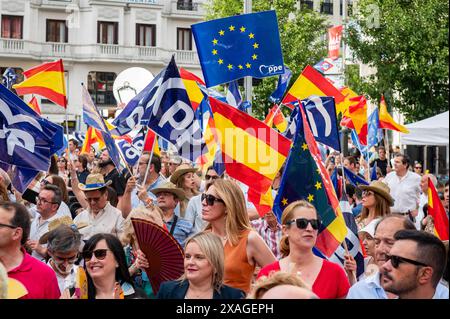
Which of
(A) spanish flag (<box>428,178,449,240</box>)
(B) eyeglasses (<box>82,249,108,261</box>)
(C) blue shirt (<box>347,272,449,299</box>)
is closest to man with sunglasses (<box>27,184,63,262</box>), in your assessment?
(B) eyeglasses (<box>82,249,108,261</box>)

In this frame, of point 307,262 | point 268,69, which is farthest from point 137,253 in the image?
point 268,69

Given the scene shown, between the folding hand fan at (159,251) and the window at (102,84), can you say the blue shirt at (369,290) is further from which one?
the window at (102,84)

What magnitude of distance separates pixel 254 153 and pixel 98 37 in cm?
4349

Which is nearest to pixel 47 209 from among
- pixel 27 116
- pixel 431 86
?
pixel 27 116

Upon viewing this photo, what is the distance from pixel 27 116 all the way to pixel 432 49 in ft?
38.3

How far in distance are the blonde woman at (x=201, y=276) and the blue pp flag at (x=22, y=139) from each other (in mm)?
3969

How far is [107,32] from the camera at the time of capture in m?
50.5

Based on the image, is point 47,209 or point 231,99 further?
point 231,99

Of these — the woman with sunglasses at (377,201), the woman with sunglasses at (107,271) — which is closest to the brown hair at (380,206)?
the woman with sunglasses at (377,201)

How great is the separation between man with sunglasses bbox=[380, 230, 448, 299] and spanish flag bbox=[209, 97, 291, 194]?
326cm

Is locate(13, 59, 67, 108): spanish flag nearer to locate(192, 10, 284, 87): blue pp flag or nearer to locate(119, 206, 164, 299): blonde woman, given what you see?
locate(192, 10, 284, 87): blue pp flag

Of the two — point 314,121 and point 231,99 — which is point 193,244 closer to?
point 314,121

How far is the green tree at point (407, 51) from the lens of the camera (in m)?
17.1
